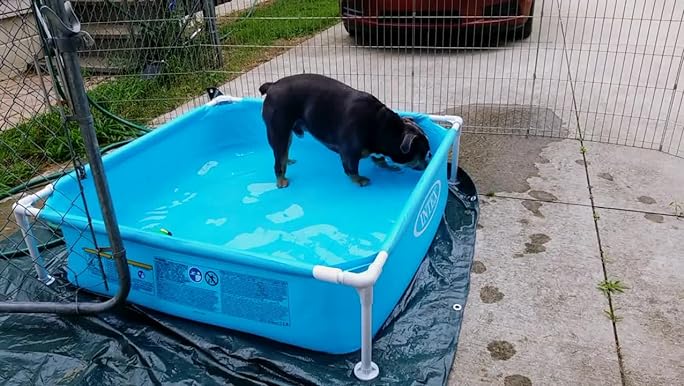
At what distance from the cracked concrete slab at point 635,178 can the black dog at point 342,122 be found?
1114 millimetres

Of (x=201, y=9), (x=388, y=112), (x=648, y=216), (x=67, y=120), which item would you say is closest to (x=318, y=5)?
(x=201, y=9)

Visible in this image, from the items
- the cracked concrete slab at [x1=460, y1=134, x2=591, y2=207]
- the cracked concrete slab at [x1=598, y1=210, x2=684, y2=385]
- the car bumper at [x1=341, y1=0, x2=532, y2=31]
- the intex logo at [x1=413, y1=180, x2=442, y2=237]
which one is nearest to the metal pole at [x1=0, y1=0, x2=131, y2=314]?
the intex logo at [x1=413, y1=180, x2=442, y2=237]

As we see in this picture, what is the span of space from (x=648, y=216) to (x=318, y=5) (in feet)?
18.5

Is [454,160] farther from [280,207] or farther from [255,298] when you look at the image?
[255,298]

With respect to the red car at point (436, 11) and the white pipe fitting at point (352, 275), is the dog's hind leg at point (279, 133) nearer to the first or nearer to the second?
the white pipe fitting at point (352, 275)

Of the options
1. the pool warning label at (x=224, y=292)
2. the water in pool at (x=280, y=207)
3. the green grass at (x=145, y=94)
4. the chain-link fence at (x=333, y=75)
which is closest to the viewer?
the pool warning label at (x=224, y=292)

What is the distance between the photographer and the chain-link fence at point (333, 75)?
12.9 feet

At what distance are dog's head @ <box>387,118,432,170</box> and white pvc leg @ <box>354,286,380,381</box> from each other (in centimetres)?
116

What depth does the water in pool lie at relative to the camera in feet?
9.02

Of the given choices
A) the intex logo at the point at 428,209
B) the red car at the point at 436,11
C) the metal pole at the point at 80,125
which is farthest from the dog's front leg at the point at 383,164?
the red car at the point at 436,11

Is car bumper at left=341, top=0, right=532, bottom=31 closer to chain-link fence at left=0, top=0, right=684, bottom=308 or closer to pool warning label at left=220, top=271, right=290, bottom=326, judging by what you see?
A: chain-link fence at left=0, top=0, right=684, bottom=308

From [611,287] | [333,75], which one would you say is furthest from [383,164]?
[333,75]

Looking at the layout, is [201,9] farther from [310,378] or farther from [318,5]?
[310,378]

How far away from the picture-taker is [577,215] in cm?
298
